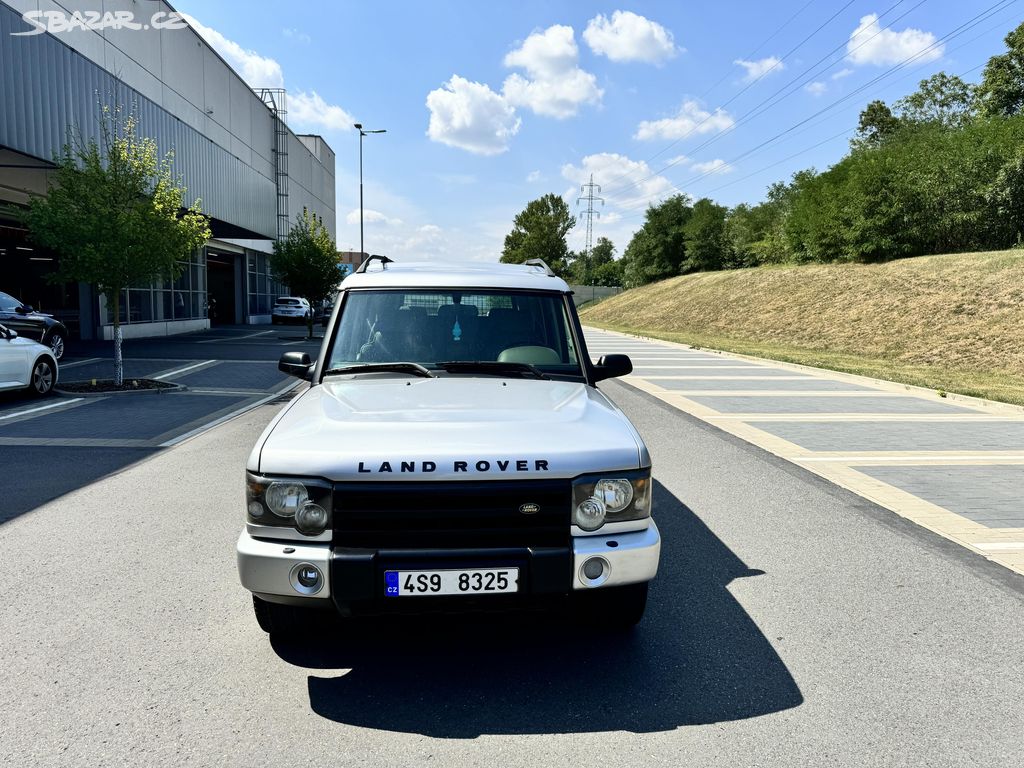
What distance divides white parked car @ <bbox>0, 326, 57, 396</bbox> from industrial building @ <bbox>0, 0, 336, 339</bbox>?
2.26 meters

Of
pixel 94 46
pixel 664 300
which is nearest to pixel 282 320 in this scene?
pixel 94 46

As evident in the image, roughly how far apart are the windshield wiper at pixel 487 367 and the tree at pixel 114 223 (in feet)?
36.5

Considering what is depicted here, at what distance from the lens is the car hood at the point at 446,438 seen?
301cm

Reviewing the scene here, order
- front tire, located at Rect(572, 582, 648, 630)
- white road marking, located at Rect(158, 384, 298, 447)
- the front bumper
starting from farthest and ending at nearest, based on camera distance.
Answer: white road marking, located at Rect(158, 384, 298, 447) < front tire, located at Rect(572, 582, 648, 630) < the front bumper

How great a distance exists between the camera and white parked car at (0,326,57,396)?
37.6 feet

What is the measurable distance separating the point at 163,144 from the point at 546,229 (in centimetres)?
7032

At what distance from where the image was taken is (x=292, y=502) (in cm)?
306

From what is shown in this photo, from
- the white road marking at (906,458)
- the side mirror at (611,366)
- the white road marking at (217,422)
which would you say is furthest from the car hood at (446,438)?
the white road marking at (217,422)

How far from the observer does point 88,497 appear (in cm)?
637

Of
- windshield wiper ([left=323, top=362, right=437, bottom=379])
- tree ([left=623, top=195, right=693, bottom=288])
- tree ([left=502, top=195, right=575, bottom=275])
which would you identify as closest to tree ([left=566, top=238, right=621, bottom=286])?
tree ([left=502, top=195, right=575, bottom=275])

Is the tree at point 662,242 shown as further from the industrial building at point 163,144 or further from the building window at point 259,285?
the building window at point 259,285

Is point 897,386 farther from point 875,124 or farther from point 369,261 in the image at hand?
point 875,124

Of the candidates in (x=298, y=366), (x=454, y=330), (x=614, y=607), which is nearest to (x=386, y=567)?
(x=614, y=607)

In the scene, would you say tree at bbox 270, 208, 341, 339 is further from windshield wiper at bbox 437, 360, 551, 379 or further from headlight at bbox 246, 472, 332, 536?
headlight at bbox 246, 472, 332, 536
